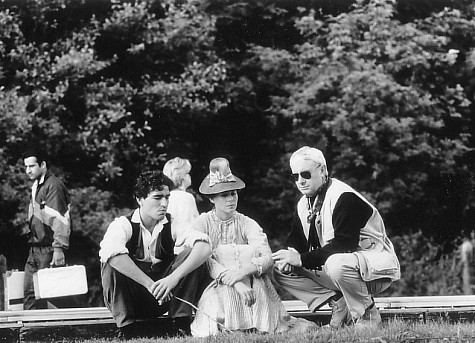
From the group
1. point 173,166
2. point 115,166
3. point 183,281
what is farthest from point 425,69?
point 183,281

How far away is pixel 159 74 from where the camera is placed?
45.7ft

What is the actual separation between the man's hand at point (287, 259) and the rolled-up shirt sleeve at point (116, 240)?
0.97 metres

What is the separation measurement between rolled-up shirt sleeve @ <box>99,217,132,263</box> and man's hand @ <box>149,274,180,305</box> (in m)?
0.30

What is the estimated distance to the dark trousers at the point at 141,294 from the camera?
5.91 metres

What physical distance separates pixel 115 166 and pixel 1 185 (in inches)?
63.6

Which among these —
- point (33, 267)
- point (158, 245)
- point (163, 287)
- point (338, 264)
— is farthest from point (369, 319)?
point (33, 267)

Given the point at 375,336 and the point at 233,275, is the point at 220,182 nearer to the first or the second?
the point at 233,275

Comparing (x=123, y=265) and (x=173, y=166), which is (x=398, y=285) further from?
(x=123, y=265)

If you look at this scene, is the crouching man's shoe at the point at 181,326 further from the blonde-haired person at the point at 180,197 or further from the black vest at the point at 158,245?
the blonde-haired person at the point at 180,197

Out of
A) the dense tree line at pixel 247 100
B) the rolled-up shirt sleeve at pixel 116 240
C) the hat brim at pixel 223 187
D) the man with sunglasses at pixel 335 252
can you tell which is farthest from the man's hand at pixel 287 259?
the dense tree line at pixel 247 100

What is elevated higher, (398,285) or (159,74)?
(159,74)

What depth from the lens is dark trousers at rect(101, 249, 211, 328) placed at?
5.91 m

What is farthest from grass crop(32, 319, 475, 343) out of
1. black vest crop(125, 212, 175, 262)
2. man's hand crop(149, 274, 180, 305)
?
black vest crop(125, 212, 175, 262)

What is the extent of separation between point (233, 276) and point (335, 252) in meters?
0.67
